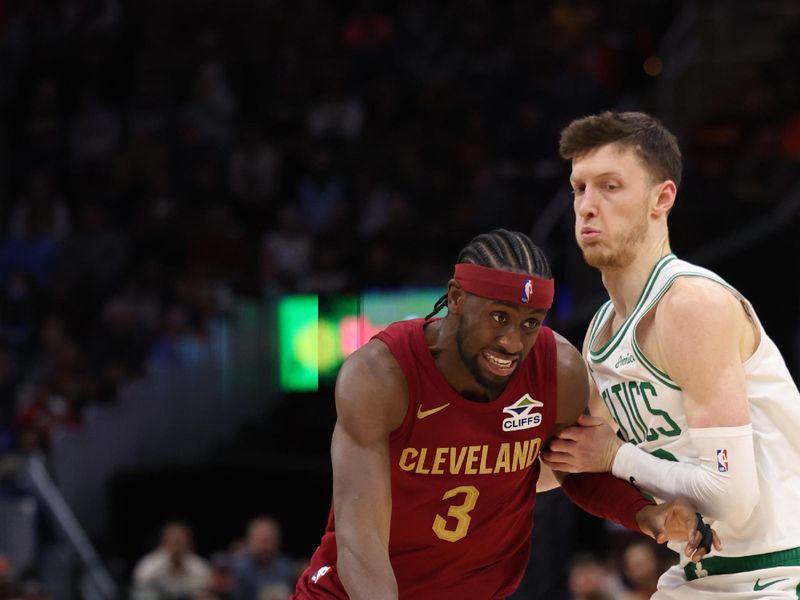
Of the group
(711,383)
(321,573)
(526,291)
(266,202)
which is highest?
→ (526,291)

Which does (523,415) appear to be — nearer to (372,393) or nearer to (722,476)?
(372,393)

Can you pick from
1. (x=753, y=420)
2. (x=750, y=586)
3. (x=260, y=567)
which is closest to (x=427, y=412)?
(x=753, y=420)

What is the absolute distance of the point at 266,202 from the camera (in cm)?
1316

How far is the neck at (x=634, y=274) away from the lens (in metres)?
4.36

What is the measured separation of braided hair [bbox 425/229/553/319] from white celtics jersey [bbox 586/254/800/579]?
41 cm

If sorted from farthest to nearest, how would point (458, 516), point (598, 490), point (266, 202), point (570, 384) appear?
point (266, 202) → point (598, 490) → point (570, 384) → point (458, 516)

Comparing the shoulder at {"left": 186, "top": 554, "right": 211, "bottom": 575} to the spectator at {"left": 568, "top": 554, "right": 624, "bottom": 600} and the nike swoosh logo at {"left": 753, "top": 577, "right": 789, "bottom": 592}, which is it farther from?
the nike swoosh logo at {"left": 753, "top": 577, "right": 789, "bottom": 592}

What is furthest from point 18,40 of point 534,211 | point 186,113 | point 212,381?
point 534,211

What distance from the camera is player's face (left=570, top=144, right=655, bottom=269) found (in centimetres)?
433

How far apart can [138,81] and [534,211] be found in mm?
5287

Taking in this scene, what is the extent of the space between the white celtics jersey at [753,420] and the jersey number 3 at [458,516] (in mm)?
593

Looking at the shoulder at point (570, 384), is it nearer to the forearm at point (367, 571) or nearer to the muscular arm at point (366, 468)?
the muscular arm at point (366, 468)

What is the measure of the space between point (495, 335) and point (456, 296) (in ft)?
0.63

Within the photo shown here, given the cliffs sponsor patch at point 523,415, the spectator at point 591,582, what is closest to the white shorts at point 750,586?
the cliffs sponsor patch at point 523,415
